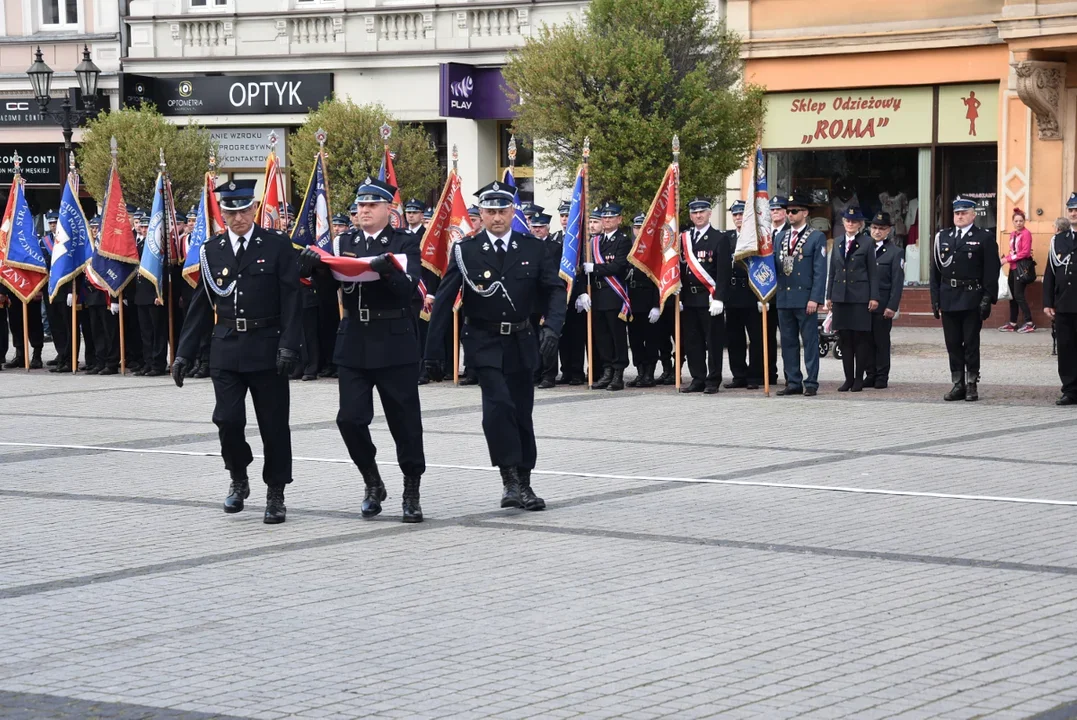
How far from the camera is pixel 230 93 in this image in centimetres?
3338

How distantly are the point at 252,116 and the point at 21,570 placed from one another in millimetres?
25562

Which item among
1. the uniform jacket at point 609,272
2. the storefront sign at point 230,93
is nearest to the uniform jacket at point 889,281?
the uniform jacket at point 609,272

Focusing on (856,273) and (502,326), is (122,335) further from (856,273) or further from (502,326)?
(502,326)

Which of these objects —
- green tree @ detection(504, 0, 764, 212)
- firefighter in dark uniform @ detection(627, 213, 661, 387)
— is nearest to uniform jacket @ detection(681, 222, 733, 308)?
firefighter in dark uniform @ detection(627, 213, 661, 387)

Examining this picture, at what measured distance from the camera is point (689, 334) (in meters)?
17.9

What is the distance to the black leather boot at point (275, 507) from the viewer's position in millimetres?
9961

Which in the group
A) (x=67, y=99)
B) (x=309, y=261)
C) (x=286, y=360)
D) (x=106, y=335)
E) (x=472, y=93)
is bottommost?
(x=106, y=335)

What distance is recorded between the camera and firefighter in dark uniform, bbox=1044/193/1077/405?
15859 mm

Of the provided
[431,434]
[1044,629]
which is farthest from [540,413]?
[1044,629]

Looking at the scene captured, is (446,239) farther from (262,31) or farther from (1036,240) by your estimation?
(262,31)

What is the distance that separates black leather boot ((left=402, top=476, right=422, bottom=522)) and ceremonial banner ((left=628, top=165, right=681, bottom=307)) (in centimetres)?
834

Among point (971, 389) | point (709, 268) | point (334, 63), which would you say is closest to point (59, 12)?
point (334, 63)

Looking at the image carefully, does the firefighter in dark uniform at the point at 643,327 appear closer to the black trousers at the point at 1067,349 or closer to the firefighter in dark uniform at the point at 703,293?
the firefighter in dark uniform at the point at 703,293

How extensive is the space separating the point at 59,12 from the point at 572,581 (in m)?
30.3
